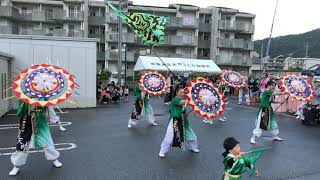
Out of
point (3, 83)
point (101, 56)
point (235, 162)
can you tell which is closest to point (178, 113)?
point (235, 162)

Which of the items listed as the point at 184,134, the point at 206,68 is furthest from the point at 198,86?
the point at 206,68

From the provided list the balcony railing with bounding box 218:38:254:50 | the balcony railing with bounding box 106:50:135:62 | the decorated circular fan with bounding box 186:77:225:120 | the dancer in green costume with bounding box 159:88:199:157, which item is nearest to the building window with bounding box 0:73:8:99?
the dancer in green costume with bounding box 159:88:199:157

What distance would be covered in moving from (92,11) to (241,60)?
20271 mm

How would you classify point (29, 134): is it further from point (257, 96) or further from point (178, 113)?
point (257, 96)

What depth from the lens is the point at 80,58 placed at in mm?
16141

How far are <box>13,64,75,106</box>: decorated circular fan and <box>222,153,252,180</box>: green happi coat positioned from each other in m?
3.16

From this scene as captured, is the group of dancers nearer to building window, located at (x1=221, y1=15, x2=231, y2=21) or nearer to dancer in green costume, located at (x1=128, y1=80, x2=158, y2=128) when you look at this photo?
dancer in green costume, located at (x1=128, y1=80, x2=158, y2=128)

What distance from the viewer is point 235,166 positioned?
4.16 m

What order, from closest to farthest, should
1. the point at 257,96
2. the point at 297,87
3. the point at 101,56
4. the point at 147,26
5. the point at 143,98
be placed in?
the point at 297,87 < the point at 143,98 < the point at 147,26 < the point at 257,96 < the point at 101,56

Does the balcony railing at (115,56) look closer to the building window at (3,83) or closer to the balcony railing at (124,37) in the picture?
the balcony railing at (124,37)

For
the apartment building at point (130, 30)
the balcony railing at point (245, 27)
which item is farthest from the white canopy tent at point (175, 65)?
the balcony railing at point (245, 27)

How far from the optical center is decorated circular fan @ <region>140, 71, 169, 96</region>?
11023mm

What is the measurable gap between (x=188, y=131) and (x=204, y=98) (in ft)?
3.50

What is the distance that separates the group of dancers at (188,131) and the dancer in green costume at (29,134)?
2.60 metres
